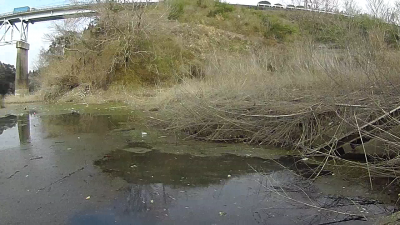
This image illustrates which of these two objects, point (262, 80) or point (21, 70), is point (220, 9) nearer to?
point (21, 70)

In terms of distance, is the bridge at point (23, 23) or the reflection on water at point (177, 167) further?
the bridge at point (23, 23)

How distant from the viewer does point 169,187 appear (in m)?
5.13

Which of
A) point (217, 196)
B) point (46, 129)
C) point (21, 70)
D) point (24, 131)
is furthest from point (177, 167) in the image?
point (21, 70)

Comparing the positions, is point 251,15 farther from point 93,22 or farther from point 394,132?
point 394,132

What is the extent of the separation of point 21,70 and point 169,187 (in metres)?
41.6

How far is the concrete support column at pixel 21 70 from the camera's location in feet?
132

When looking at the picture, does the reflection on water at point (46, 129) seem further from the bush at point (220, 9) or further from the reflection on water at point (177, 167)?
the bush at point (220, 9)

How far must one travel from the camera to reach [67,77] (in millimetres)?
24469

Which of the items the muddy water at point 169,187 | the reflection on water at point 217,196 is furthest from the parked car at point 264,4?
the reflection on water at point 217,196

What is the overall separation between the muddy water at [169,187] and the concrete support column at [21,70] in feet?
119

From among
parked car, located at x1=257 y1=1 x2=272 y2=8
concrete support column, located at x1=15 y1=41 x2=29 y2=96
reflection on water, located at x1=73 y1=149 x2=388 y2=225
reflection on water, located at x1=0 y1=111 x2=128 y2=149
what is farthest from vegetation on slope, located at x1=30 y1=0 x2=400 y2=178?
parked car, located at x1=257 y1=1 x2=272 y2=8

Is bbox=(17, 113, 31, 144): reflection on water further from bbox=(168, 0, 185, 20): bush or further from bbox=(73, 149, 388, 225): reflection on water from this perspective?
bbox=(168, 0, 185, 20): bush

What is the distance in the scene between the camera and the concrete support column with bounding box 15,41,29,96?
40125 mm

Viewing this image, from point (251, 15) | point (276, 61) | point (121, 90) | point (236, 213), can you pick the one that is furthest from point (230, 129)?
point (251, 15)
